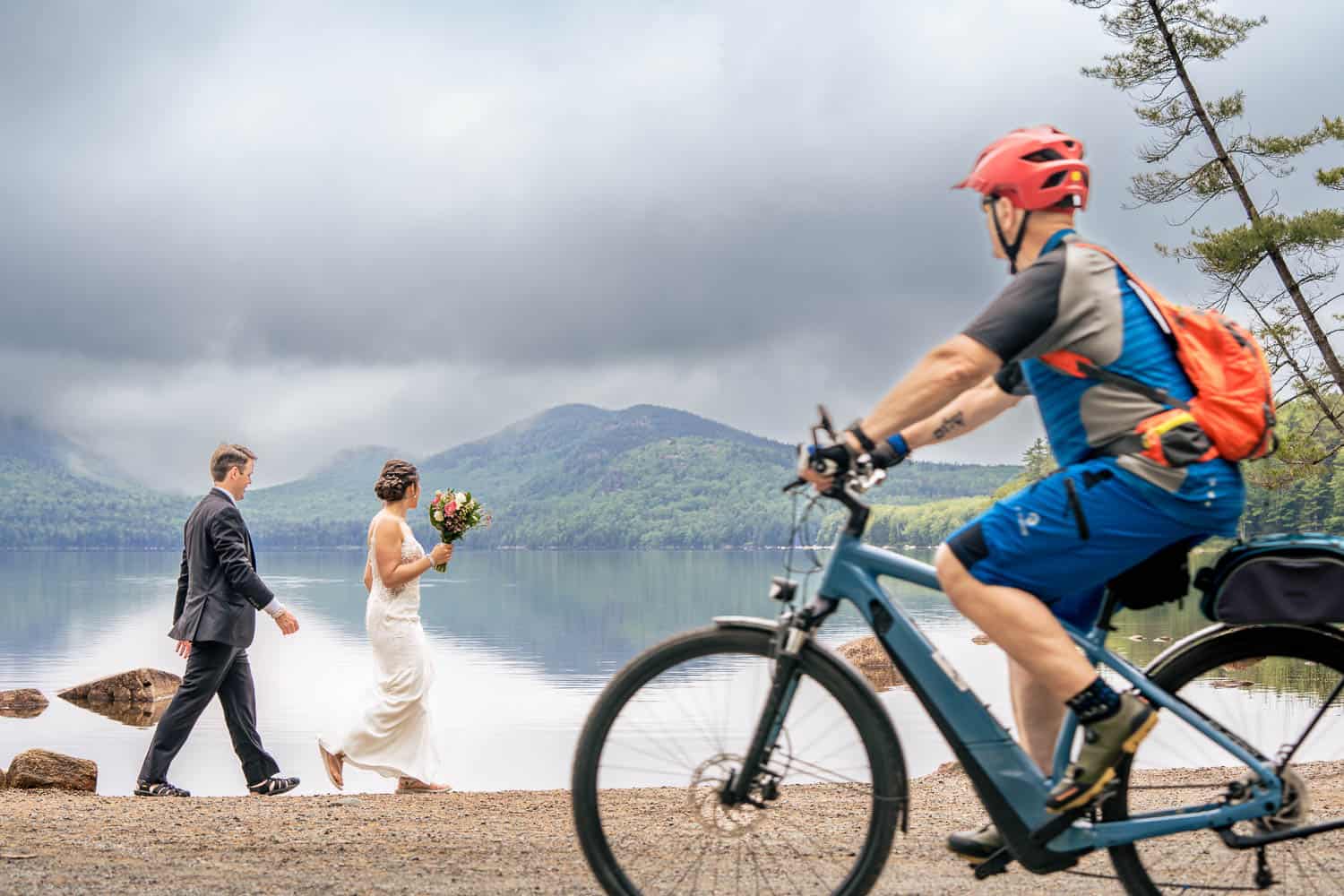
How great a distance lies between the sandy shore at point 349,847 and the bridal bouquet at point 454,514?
2.84 meters

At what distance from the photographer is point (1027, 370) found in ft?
12.4

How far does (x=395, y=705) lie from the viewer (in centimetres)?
936

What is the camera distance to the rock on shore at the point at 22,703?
21141mm

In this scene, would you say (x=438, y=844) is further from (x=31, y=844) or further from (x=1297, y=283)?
(x=1297, y=283)

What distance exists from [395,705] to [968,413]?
628 cm

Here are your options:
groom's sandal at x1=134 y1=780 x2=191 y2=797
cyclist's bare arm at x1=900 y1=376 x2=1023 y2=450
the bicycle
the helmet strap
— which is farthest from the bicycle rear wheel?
groom's sandal at x1=134 y1=780 x2=191 y2=797

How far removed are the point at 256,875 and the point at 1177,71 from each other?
1971 centimetres

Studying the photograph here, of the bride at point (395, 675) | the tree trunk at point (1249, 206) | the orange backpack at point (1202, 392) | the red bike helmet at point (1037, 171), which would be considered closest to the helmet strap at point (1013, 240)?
the red bike helmet at point (1037, 171)

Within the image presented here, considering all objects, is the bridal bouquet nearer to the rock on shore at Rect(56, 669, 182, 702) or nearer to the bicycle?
the bicycle

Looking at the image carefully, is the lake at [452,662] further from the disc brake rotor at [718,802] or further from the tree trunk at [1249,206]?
the tree trunk at [1249,206]

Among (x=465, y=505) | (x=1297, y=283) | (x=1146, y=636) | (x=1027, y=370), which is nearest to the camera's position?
(x=1027, y=370)

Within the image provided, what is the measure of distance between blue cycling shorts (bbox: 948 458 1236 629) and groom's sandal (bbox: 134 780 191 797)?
270 inches

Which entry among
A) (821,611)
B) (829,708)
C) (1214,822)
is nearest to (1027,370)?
(821,611)

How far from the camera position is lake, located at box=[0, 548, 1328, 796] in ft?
50.0
